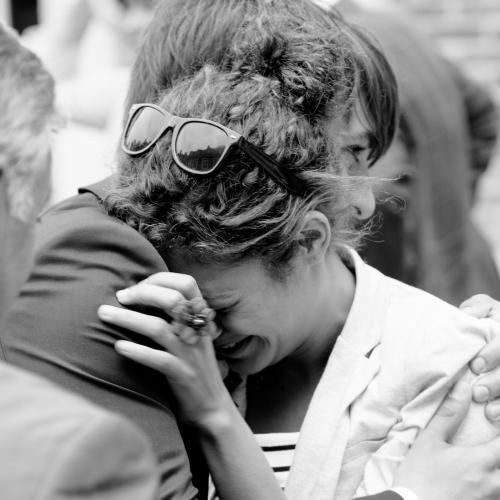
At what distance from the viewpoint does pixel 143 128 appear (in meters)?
1.95

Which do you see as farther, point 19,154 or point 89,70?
point 89,70

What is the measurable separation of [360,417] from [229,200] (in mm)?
538

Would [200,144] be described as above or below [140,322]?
above

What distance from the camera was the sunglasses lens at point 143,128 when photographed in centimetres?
193

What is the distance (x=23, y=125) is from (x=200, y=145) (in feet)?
1.50

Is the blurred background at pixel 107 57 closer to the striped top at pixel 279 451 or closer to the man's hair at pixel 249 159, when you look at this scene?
the man's hair at pixel 249 159

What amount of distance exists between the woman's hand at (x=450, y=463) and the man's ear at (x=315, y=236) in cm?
41

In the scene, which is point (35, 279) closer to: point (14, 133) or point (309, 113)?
point (14, 133)

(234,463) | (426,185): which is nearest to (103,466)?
(234,463)

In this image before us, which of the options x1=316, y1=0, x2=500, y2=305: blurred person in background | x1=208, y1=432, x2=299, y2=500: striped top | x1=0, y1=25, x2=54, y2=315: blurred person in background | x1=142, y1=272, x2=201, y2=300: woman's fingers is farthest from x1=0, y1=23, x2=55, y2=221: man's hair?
x1=316, y1=0, x2=500, y2=305: blurred person in background

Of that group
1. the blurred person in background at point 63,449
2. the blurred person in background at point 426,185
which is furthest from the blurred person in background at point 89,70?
the blurred person in background at point 63,449

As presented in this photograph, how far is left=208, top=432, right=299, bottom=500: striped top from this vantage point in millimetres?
2217

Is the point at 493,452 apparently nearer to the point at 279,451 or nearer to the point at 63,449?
the point at 279,451

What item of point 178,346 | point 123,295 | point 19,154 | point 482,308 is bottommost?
point 482,308
